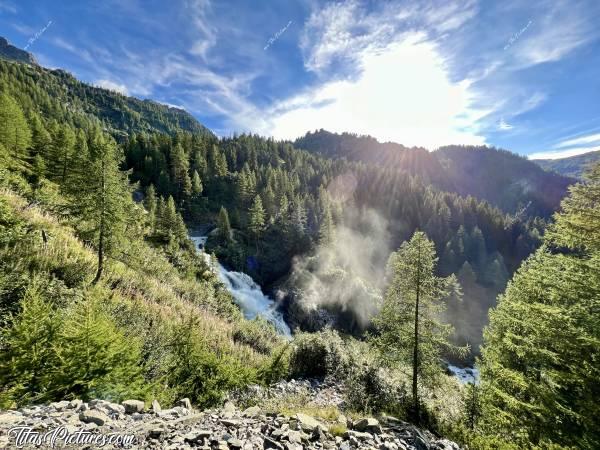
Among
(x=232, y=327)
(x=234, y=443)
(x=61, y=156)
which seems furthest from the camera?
(x=61, y=156)

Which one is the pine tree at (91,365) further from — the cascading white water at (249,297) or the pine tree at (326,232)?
the pine tree at (326,232)

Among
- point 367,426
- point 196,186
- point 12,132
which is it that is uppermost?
point 12,132

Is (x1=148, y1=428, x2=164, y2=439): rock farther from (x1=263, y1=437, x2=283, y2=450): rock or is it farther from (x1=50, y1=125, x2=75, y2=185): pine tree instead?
(x1=50, y1=125, x2=75, y2=185): pine tree

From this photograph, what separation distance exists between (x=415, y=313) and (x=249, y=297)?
3517 cm

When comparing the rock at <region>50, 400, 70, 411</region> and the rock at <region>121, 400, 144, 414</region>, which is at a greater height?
the rock at <region>50, 400, 70, 411</region>

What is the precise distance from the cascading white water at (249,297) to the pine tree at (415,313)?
28.4 m

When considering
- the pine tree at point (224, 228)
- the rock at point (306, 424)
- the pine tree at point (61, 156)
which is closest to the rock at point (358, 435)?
the rock at point (306, 424)

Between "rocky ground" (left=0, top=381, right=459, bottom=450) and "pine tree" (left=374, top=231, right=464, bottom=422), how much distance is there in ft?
17.4

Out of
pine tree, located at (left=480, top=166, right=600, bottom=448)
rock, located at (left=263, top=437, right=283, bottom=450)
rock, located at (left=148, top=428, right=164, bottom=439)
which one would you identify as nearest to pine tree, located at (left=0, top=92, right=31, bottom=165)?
rock, located at (left=148, top=428, right=164, bottom=439)

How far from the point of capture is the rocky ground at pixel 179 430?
4281 millimetres

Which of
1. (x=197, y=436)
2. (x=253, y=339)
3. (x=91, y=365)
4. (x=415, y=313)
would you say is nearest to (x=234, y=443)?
(x=197, y=436)

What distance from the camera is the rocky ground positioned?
14.0 feet

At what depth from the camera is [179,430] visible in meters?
5.05

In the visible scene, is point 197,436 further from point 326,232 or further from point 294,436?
point 326,232
